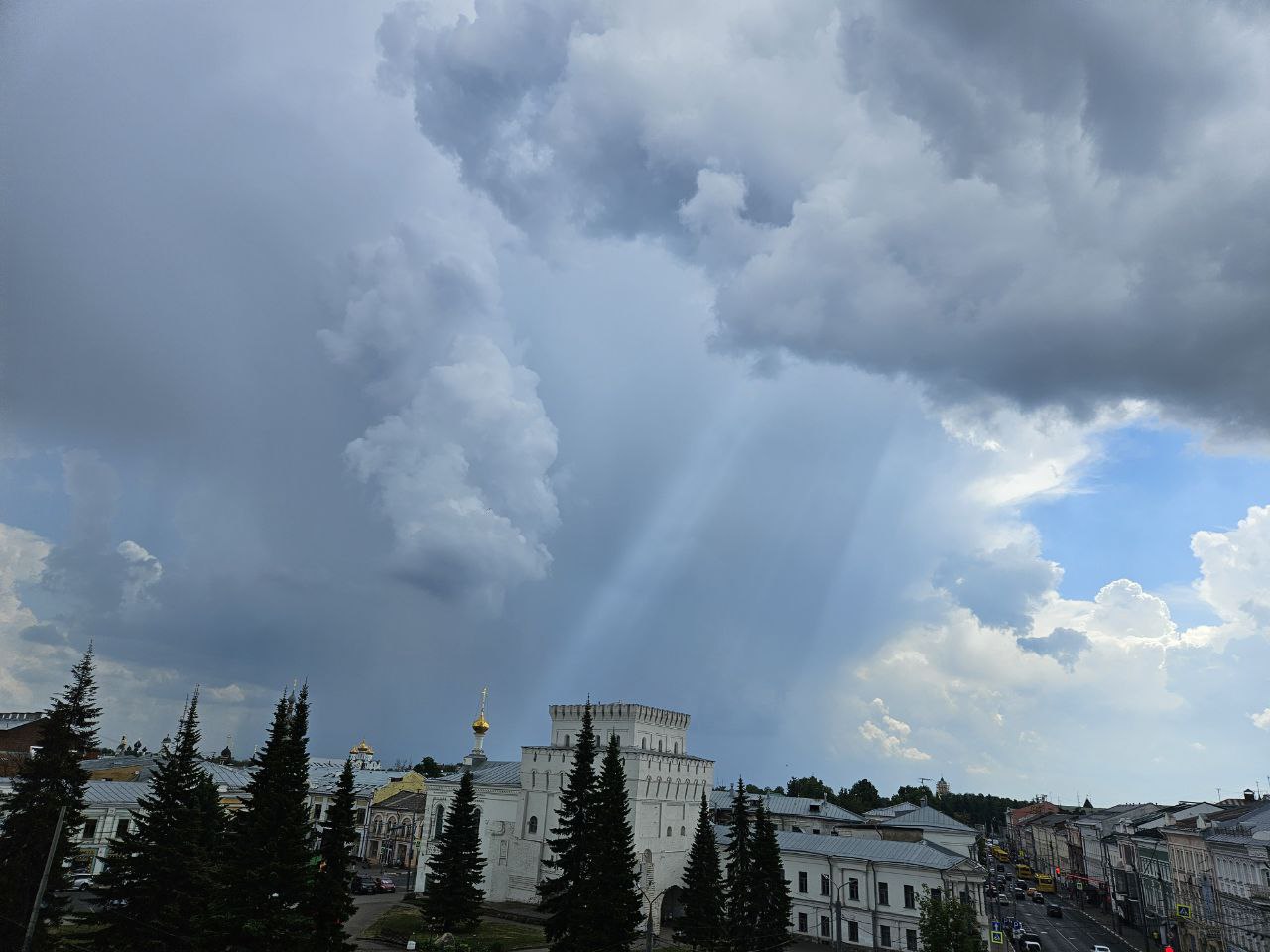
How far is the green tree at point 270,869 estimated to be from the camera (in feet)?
97.6

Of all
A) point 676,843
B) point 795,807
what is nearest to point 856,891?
point 676,843

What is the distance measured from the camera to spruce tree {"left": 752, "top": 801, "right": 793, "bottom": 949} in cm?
4803

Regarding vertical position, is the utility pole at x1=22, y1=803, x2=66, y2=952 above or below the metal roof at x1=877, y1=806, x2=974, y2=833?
below

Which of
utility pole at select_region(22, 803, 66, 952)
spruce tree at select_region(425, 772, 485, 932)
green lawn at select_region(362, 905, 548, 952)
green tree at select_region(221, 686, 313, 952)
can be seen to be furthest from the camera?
spruce tree at select_region(425, 772, 485, 932)

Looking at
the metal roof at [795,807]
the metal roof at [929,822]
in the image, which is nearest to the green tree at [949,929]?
the metal roof at [929,822]

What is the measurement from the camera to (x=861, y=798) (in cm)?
14588

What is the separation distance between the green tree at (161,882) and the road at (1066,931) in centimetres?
5629

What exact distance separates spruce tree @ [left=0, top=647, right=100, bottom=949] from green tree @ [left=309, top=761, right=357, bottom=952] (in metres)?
9.25

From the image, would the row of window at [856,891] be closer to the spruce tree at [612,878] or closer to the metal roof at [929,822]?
the metal roof at [929,822]

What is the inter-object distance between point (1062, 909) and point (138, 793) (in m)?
102

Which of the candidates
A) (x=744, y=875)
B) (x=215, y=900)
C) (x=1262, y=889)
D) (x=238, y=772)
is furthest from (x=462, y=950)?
(x=238, y=772)

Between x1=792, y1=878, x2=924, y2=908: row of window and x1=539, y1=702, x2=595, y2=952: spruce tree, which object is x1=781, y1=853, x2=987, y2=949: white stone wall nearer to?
x1=792, y1=878, x2=924, y2=908: row of window

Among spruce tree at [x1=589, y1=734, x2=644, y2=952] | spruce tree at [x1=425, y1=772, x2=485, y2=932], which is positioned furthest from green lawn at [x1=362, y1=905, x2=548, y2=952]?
spruce tree at [x1=589, y1=734, x2=644, y2=952]

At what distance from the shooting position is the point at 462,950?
4603 centimetres
